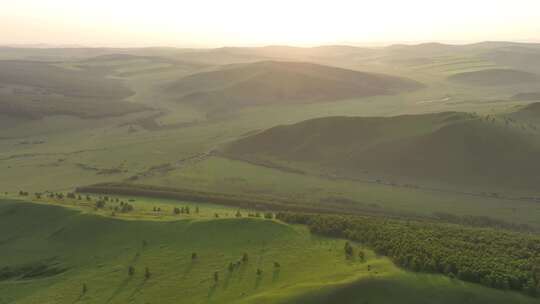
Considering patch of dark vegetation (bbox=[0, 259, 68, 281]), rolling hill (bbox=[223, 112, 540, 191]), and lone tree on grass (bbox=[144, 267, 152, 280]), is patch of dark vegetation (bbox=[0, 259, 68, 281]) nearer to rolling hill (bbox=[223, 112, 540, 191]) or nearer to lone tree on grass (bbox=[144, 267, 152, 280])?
lone tree on grass (bbox=[144, 267, 152, 280])

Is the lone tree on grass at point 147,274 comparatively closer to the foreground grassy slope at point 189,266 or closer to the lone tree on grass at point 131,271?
the foreground grassy slope at point 189,266

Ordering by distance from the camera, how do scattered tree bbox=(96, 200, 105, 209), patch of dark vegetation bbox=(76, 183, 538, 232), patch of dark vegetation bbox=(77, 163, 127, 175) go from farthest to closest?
patch of dark vegetation bbox=(77, 163, 127, 175) < patch of dark vegetation bbox=(76, 183, 538, 232) < scattered tree bbox=(96, 200, 105, 209)

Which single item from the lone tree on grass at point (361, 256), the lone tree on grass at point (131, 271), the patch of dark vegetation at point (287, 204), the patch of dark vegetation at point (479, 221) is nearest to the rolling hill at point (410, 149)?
the patch of dark vegetation at point (479, 221)

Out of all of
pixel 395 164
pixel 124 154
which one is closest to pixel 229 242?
pixel 395 164

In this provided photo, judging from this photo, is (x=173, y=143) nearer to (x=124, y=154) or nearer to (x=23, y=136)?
(x=124, y=154)

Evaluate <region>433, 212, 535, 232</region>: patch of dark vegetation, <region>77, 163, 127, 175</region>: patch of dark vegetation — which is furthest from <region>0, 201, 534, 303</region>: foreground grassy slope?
<region>77, 163, 127, 175</region>: patch of dark vegetation

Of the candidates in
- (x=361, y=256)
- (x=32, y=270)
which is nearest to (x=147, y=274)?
(x=32, y=270)
